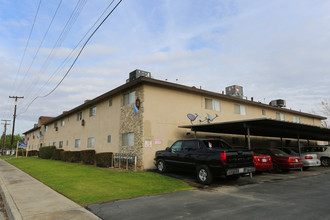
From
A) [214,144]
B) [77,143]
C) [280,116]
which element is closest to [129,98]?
[214,144]

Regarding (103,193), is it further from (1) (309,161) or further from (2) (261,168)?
(1) (309,161)

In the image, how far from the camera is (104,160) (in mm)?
16703

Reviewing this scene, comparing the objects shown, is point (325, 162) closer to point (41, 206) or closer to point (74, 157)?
point (41, 206)

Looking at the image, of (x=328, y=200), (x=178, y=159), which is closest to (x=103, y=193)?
(x=178, y=159)

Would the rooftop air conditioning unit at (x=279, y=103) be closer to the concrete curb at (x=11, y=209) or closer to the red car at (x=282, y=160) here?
the red car at (x=282, y=160)

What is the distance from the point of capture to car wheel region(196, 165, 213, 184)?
366 inches

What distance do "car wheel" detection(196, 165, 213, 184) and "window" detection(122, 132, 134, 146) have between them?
6.43m

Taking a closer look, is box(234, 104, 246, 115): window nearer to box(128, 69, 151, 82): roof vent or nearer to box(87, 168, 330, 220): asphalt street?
box(128, 69, 151, 82): roof vent

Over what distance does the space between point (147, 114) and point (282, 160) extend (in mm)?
8380

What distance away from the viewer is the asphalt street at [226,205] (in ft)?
17.7

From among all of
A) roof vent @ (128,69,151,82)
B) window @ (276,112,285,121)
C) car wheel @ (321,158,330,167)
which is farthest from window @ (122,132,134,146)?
window @ (276,112,285,121)

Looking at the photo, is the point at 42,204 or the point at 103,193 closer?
the point at 42,204

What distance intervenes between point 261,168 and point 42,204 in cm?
992

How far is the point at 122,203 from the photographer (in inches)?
261
